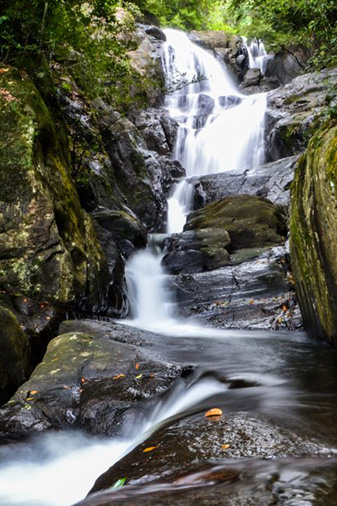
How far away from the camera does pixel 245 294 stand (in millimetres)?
8859

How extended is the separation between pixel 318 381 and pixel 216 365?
1289 millimetres

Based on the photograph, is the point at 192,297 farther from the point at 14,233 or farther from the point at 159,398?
the point at 159,398

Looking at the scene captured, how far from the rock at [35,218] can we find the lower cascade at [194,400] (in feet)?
2.84

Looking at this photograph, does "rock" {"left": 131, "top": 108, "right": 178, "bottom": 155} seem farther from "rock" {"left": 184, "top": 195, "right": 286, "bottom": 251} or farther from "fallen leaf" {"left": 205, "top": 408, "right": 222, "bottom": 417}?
"fallen leaf" {"left": 205, "top": 408, "right": 222, "bottom": 417}

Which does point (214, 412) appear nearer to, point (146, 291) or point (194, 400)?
point (194, 400)

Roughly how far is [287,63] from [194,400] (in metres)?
24.3

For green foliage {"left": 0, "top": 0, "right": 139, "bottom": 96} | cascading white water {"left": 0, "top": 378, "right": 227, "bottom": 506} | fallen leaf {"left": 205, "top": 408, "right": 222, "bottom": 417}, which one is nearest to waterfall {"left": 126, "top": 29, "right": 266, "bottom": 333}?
green foliage {"left": 0, "top": 0, "right": 139, "bottom": 96}

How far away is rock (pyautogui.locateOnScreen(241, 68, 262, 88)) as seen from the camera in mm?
24812

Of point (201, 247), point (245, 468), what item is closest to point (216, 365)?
point (245, 468)

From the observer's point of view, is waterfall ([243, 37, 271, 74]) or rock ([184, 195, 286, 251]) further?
waterfall ([243, 37, 271, 74])

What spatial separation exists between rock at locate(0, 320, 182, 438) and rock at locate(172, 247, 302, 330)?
339cm

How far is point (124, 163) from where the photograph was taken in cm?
1412

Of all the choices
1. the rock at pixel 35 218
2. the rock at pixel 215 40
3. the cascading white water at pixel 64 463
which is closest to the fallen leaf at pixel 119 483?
the cascading white water at pixel 64 463

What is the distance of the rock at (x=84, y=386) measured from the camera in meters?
3.76
